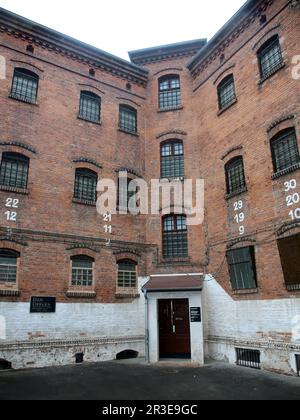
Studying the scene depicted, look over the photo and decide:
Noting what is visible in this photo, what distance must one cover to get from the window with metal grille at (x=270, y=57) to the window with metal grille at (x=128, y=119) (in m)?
6.47

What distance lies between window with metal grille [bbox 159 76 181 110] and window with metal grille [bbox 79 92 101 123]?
3.39m

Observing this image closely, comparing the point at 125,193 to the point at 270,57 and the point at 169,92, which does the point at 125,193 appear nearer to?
the point at 169,92

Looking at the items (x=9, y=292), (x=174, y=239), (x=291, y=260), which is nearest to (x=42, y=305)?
(x=9, y=292)

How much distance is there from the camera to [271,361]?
10.3m

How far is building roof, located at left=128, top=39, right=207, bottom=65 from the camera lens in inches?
666

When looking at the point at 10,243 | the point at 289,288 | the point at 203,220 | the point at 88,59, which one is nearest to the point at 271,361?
the point at 289,288

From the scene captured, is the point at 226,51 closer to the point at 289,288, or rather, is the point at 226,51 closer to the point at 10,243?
the point at 289,288

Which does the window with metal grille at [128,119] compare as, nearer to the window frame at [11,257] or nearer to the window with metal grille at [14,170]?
the window with metal grille at [14,170]

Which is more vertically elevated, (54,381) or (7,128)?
(7,128)

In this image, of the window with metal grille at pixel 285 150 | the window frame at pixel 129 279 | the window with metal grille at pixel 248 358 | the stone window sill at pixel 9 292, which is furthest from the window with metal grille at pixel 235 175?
the stone window sill at pixel 9 292

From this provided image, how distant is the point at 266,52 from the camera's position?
41.2 ft

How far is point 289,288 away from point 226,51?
34.5 feet

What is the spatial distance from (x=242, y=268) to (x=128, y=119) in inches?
362
